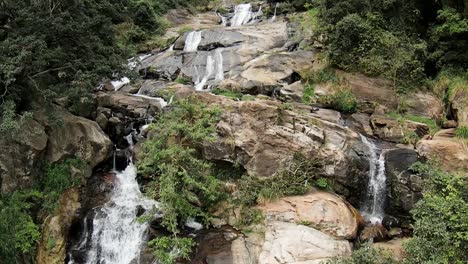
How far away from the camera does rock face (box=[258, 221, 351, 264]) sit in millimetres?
11445

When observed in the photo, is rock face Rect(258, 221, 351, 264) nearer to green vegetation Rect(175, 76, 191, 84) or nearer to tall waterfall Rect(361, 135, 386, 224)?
tall waterfall Rect(361, 135, 386, 224)

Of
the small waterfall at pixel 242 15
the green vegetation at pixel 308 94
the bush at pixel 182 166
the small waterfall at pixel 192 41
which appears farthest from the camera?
the small waterfall at pixel 242 15

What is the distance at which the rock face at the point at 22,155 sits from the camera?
1251cm

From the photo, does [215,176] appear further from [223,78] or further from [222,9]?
[222,9]

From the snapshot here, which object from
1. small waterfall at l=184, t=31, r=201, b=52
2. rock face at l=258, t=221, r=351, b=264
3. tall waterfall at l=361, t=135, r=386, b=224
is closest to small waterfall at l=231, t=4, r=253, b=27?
small waterfall at l=184, t=31, r=201, b=52

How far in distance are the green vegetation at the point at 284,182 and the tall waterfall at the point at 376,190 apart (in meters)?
2.18

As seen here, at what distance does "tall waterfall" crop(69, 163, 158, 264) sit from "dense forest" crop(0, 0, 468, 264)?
72 centimetres

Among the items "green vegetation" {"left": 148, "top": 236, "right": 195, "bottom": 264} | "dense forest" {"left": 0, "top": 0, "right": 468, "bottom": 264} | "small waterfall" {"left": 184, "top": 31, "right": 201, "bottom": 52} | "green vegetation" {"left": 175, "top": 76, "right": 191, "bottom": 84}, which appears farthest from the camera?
"small waterfall" {"left": 184, "top": 31, "right": 201, "bottom": 52}

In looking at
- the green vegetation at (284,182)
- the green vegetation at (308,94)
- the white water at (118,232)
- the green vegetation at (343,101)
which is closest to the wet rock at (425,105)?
the green vegetation at (343,101)

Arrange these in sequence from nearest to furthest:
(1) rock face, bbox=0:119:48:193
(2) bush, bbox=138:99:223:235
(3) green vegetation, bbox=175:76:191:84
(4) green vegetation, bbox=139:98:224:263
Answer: (4) green vegetation, bbox=139:98:224:263, (2) bush, bbox=138:99:223:235, (1) rock face, bbox=0:119:48:193, (3) green vegetation, bbox=175:76:191:84

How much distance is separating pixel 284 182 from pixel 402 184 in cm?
435

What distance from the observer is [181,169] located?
1291cm

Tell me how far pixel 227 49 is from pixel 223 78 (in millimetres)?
3268

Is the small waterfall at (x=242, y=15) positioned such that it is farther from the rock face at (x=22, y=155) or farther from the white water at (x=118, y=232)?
the rock face at (x=22, y=155)
